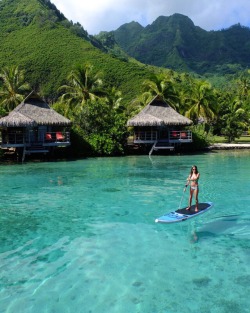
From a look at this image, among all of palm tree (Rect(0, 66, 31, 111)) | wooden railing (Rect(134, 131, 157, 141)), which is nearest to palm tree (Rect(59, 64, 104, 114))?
palm tree (Rect(0, 66, 31, 111))

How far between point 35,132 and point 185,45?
363 ft

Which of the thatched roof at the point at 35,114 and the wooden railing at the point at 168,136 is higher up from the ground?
the thatched roof at the point at 35,114

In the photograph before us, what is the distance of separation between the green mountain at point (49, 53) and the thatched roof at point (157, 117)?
30.8m

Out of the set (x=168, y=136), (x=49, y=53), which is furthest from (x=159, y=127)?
(x=49, y=53)

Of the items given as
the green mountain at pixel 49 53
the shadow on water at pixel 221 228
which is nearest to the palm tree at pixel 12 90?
the green mountain at pixel 49 53

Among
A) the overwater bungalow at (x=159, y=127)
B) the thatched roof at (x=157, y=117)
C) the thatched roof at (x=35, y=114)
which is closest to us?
the thatched roof at (x=35, y=114)

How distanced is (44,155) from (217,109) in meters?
19.6

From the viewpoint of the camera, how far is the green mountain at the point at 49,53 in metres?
62.2

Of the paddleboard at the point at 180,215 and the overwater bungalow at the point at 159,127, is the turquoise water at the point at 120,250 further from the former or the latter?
the overwater bungalow at the point at 159,127

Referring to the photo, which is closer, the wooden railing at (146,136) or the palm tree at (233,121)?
the wooden railing at (146,136)

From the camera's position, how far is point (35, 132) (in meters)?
28.6

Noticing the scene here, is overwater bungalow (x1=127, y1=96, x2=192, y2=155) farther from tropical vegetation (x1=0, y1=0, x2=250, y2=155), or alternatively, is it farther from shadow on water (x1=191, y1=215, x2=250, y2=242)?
shadow on water (x1=191, y1=215, x2=250, y2=242)

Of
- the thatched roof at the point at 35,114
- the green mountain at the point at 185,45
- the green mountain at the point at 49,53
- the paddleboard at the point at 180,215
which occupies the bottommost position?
the paddleboard at the point at 180,215

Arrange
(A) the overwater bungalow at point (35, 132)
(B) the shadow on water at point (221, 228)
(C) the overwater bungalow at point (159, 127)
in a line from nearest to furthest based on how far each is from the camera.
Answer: (B) the shadow on water at point (221, 228) < (A) the overwater bungalow at point (35, 132) < (C) the overwater bungalow at point (159, 127)
